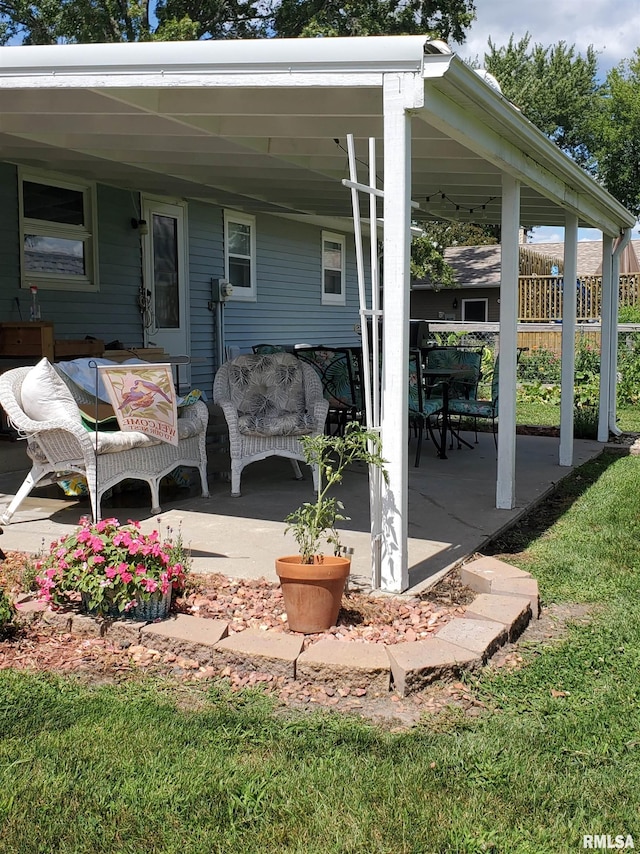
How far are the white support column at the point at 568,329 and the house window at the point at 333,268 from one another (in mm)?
7149

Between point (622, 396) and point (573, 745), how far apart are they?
1201cm

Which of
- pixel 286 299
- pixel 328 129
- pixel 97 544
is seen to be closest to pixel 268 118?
pixel 328 129

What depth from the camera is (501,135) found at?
514cm

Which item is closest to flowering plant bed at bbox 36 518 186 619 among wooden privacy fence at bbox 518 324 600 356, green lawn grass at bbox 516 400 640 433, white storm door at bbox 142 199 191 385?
white storm door at bbox 142 199 191 385

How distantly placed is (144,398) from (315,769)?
11.1ft

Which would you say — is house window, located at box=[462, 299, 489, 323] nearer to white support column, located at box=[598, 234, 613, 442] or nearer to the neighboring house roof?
the neighboring house roof

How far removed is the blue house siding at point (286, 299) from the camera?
12.2 m

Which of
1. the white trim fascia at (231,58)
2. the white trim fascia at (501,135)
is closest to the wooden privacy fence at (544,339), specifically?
the white trim fascia at (501,135)

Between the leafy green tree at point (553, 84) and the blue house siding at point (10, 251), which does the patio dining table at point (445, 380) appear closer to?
the blue house siding at point (10, 251)

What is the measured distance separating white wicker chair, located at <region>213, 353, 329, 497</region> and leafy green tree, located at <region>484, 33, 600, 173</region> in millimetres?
30679

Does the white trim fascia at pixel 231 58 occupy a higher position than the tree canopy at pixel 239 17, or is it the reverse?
the tree canopy at pixel 239 17

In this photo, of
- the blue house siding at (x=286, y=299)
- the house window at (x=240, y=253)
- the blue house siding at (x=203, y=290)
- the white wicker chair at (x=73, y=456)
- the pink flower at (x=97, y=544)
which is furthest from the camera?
the blue house siding at (x=286, y=299)

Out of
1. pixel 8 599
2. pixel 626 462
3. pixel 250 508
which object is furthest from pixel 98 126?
pixel 626 462

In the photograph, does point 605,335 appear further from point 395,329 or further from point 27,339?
point 395,329
